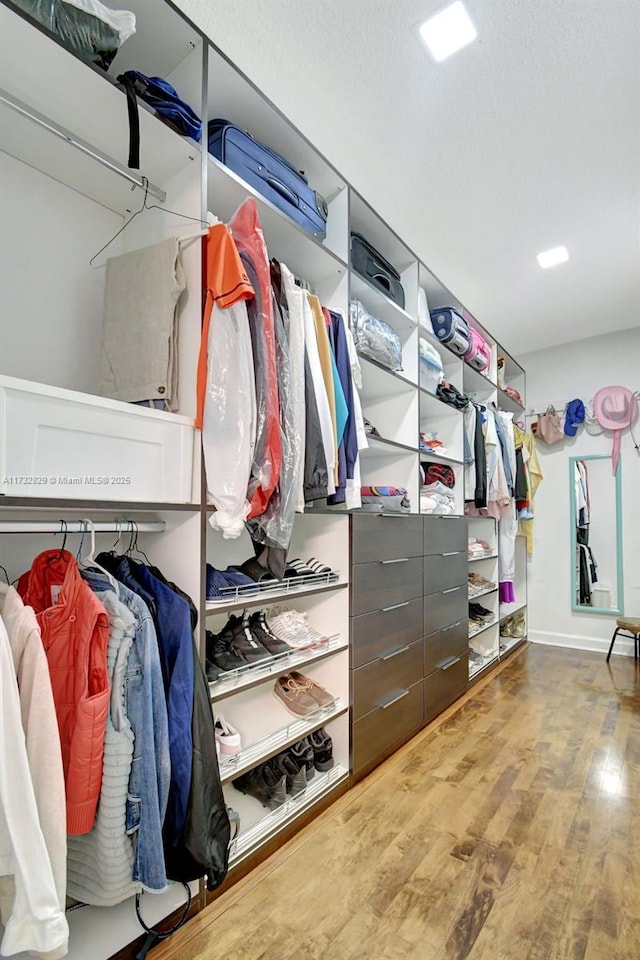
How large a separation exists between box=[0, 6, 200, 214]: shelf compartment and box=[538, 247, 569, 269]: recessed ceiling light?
7.47ft

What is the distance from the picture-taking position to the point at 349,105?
1844 mm

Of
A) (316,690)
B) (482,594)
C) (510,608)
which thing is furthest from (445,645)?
(510,608)

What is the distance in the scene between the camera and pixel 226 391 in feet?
4.34

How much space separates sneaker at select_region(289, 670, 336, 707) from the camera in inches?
74.3

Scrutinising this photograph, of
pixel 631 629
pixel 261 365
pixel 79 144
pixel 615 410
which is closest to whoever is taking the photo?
pixel 79 144

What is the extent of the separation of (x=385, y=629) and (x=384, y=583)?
0.21m

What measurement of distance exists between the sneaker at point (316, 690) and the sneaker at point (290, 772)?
0.22m

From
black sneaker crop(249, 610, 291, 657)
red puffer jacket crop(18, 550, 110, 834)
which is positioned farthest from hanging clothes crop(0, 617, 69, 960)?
black sneaker crop(249, 610, 291, 657)

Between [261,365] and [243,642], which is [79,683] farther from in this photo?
[261,365]

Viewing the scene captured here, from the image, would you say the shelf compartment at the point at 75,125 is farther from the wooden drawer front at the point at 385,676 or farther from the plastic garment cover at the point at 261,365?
the wooden drawer front at the point at 385,676

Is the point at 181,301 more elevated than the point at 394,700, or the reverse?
the point at 181,301

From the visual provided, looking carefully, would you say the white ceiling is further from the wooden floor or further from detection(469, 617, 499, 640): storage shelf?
the wooden floor

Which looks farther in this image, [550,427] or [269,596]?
[550,427]

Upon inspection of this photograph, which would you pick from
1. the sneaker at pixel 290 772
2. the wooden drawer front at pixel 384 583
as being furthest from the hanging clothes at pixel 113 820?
the wooden drawer front at pixel 384 583
